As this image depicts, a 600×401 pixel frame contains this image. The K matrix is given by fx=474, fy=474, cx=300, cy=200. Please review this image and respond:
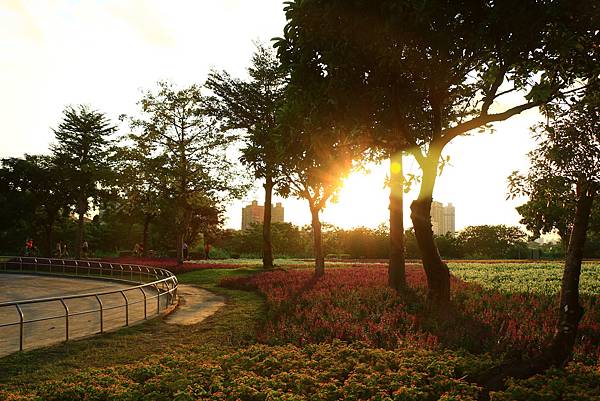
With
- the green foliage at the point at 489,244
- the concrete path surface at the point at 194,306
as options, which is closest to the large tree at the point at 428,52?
the concrete path surface at the point at 194,306

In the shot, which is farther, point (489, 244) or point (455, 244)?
point (489, 244)

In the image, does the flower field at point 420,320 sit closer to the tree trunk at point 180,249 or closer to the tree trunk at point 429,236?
the tree trunk at point 429,236

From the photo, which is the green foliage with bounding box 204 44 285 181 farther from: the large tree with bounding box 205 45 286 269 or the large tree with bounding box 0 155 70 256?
the large tree with bounding box 0 155 70 256

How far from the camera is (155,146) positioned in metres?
34.9

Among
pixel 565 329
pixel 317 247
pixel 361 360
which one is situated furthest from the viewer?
pixel 317 247

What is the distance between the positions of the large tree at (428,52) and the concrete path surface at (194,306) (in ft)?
23.3

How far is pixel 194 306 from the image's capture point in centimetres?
1700

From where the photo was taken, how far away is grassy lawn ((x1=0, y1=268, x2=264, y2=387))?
8719 millimetres

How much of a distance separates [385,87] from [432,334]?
5.85 m

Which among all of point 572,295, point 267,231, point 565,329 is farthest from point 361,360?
point 267,231

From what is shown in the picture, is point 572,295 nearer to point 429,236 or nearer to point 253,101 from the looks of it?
point 429,236

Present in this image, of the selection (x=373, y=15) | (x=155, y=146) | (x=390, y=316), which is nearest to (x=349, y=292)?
(x=390, y=316)

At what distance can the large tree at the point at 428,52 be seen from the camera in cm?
935

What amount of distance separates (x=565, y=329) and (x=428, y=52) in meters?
6.83
